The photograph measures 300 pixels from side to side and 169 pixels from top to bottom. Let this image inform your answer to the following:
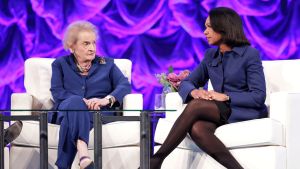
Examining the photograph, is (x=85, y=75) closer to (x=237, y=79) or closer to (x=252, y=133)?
(x=237, y=79)

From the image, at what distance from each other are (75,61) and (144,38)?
1139 mm

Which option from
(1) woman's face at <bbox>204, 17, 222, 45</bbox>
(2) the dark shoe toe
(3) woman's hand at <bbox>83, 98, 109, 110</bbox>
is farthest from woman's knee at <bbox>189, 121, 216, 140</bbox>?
(2) the dark shoe toe

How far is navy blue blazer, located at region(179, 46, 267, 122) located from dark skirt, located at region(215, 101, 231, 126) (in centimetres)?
3

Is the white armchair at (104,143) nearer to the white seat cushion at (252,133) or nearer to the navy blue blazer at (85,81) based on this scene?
the navy blue blazer at (85,81)

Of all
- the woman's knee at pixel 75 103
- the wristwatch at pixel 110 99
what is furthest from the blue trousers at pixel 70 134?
the wristwatch at pixel 110 99

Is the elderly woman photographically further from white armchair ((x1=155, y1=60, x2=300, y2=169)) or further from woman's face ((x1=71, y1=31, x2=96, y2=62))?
white armchair ((x1=155, y1=60, x2=300, y2=169))

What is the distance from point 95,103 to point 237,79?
0.90 meters

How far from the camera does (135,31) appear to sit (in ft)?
17.3

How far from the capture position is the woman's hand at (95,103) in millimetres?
3797

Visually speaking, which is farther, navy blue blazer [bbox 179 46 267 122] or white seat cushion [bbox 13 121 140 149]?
white seat cushion [bbox 13 121 140 149]

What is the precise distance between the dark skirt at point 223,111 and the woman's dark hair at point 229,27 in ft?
1.34

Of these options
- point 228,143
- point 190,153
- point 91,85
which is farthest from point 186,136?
point 91,85

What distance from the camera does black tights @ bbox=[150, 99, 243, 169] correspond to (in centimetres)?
328

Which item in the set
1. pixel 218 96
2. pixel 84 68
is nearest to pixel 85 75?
pixel 84 68
